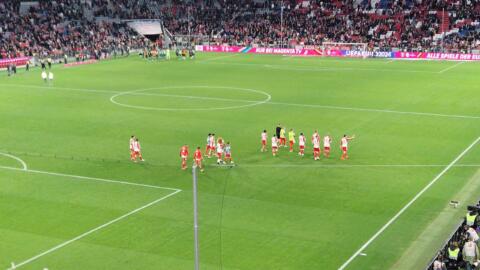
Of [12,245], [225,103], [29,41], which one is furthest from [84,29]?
[12,245]

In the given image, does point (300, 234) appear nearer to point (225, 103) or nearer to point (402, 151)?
point (402, 151)

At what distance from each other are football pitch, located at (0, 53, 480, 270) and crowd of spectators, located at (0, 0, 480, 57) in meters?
27.2

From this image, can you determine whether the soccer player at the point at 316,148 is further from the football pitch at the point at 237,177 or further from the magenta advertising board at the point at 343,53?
the magenta advertising board at the point at 343,53

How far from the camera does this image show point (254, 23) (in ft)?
327

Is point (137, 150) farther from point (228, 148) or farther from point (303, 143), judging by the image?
point (303, 143)

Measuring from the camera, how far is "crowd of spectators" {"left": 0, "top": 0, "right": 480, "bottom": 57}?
85188 millimetres

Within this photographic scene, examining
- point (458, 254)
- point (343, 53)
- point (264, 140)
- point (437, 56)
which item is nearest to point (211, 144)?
point (264, 140)

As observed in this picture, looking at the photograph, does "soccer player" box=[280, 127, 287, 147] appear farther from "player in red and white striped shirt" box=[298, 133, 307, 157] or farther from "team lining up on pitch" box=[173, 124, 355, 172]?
"player in red and white striped shirt" box=[298, 133, 307, 157]

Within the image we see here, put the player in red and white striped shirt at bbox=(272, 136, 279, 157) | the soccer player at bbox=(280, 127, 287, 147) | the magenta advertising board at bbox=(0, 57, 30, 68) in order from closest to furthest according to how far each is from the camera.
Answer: the player in red and white striped shirt at bbox=(272, 136, 279, 157) < the soccer player at bbox=(280, 127, 287, 147) < the magenta advertising board at bbox=(0, 57, 30, 68)

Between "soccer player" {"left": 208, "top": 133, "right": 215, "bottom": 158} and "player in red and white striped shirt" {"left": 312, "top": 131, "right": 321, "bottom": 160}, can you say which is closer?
"player in red and white striped shirt" {"left": 312, "top": 131, "right": 321, "bottom": 160}

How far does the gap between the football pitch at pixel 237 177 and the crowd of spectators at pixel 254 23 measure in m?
27.2

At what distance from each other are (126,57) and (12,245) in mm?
64503

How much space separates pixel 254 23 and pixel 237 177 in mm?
71280

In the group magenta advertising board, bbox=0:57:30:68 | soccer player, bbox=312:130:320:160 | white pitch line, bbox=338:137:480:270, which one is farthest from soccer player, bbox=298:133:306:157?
magenta advertising board, bbox=0:57:30:68
